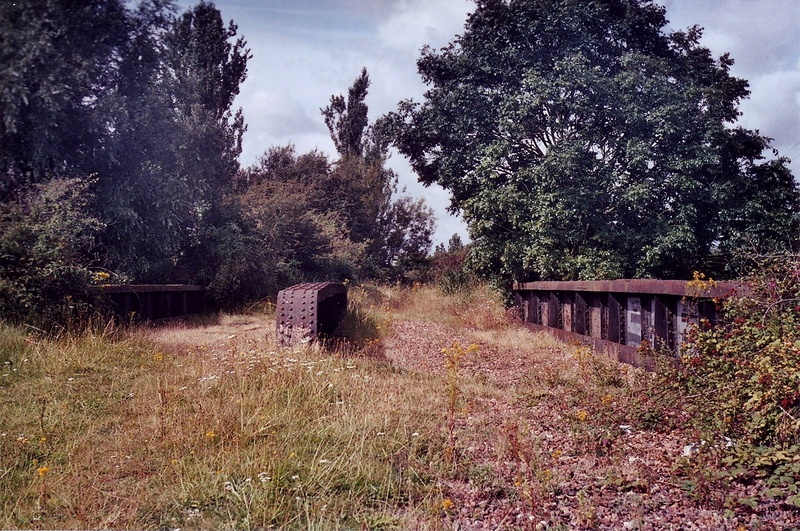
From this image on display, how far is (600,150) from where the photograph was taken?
12.9 m

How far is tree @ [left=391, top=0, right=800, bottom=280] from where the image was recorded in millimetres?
12180

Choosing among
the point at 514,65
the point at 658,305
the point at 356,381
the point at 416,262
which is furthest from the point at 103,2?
the point at 416,262

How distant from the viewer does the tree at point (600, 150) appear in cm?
1218

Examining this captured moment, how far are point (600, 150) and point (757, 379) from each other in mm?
10227

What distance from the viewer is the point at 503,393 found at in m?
5.45

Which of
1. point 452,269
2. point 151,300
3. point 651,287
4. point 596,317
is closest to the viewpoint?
point 651,287

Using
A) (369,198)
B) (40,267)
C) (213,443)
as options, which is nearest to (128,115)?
(40,267)

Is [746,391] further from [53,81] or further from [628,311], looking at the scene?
[53,81]

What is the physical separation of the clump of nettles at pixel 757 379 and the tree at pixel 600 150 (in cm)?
753

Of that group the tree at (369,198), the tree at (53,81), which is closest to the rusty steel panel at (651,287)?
the tree at (53,81)

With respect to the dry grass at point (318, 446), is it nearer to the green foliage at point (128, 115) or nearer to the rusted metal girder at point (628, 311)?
the rusted metal girder at point (628, 311)

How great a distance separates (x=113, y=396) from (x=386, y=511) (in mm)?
3082

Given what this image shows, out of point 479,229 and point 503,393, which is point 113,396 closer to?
point 503,393

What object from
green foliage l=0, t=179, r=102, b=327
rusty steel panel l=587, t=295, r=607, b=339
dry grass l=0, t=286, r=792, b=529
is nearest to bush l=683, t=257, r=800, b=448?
dry grass l=0, t=286, r=792, b=529
